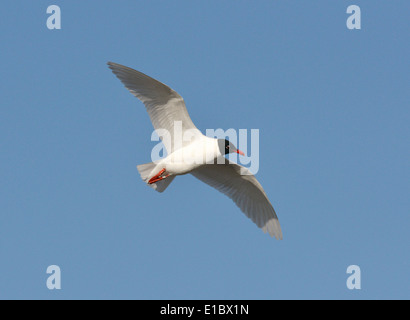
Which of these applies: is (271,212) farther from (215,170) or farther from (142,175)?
(142,175)

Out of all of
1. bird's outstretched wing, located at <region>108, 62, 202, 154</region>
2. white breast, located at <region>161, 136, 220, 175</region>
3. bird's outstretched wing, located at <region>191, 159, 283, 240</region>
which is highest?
bird's outstretched wing, located at <region>108, 62, 202, 154</region>

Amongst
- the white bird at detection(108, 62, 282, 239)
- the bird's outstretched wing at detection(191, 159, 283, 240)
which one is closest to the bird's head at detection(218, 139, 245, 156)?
the white bird at detection(108, 62, 282, 239)

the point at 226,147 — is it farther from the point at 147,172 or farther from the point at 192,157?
the point at 147,172

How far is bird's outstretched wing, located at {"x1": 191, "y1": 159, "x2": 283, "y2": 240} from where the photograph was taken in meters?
15.7

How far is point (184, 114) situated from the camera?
14.1 m

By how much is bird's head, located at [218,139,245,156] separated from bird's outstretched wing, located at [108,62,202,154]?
521 millimetres

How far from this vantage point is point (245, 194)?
15.9 metres

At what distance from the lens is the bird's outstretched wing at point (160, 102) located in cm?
1389

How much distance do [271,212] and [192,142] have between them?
9.62ft

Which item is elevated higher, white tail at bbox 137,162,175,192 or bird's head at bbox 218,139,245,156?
bird's head at bbox 218,139,245,156

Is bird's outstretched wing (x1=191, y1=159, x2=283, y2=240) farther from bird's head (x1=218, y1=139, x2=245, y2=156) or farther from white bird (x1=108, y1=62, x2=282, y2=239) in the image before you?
bird's head (x1=218, y1=139, x2=245, y2=156)

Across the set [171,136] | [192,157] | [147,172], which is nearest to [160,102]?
[171,136]

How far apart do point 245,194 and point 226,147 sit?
193 cm

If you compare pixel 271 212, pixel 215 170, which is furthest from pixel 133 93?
pixel 271 212
